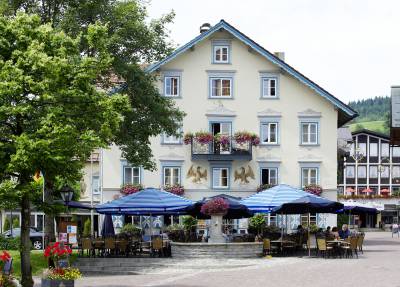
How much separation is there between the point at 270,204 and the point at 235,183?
15.1m

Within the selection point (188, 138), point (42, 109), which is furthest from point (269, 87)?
point (42, 109)

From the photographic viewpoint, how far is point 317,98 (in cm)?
4922

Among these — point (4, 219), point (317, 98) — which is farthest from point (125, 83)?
point (4, 219)

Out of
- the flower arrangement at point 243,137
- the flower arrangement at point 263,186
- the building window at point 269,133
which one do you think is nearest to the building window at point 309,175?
the flower arrangement at point 263,186

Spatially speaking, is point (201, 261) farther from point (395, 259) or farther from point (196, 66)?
point (196, 66)

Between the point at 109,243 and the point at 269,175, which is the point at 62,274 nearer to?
the point at 109,243

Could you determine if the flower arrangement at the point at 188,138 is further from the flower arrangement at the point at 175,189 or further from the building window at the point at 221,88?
the building window at the point at 221,88

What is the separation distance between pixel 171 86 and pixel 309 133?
857 centimetres

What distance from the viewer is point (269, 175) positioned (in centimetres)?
4931

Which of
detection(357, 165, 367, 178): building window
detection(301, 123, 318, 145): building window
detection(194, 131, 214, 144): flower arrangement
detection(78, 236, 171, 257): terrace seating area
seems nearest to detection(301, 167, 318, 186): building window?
detection(301, 123, 318, 145): building window

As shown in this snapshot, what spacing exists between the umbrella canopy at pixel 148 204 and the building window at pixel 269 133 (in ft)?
53.8

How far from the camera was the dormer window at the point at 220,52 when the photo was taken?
4891 centimetres

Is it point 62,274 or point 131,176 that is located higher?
point 131,176

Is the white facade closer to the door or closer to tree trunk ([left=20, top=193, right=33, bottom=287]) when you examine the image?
the door
